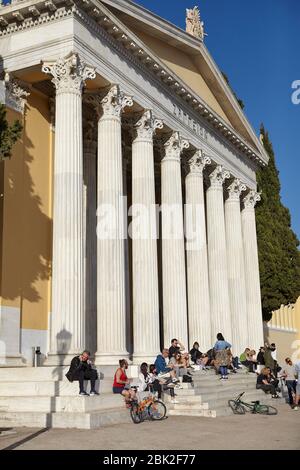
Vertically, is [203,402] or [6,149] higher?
[6,149]

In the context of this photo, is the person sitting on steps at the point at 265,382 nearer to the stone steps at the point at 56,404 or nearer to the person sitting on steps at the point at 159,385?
the person sitting on steps at the point at 159,385

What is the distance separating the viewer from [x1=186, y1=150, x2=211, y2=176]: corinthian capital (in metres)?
24.0

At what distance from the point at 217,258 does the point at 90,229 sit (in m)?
6.71

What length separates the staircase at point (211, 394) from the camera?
1523 cm

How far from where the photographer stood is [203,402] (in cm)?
1567

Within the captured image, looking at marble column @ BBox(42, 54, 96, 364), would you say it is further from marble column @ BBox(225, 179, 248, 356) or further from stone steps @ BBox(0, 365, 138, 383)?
marble column @ BBox(225, 179, 248, 356)

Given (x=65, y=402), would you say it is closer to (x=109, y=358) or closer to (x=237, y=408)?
(x=109, y=358)

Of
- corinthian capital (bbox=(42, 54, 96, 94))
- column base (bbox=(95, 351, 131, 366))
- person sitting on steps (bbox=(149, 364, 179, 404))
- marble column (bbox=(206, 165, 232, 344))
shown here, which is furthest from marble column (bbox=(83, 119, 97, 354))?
marble column (bbox=(206, 165, 232, 344))

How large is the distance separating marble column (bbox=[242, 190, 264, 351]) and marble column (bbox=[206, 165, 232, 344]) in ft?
11.3

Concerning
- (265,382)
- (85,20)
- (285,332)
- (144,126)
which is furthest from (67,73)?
(285,332)

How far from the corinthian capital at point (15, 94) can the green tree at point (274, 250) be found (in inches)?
725

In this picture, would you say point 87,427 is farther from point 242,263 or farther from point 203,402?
point 242,263
